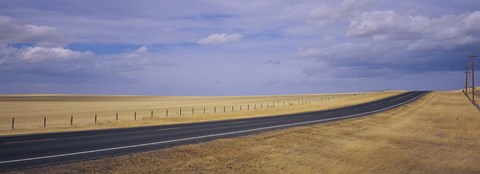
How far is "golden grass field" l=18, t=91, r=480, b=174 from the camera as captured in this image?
14.5 meters

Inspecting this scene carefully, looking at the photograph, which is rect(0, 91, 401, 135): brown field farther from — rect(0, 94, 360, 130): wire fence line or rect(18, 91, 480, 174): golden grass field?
rect(18, 91, 480, 174): golden grass field

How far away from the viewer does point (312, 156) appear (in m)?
18.5

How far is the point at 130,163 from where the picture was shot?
14.4 meters

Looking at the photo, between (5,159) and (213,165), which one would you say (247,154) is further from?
(5,159)

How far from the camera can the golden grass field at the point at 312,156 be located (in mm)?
14469

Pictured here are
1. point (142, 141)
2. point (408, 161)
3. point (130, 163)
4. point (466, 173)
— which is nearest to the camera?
point (130, 163)

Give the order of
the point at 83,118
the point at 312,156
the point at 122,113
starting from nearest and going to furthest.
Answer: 1. the point at 312,156
2. the point at 83,118
3. the point at 122,113

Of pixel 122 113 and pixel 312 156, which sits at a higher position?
pixel 312 156

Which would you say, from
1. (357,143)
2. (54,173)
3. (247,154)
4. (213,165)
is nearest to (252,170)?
(213,165)

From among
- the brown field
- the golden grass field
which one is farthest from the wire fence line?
the golden grass field

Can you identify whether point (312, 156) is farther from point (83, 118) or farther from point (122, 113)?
point (122, 113)

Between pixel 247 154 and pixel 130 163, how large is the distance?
15.2 feet

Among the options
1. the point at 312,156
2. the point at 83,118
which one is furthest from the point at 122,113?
the point at 312,156

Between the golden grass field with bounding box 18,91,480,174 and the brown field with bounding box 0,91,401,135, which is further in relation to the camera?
the brown field with bounding box 0,91,401,135
